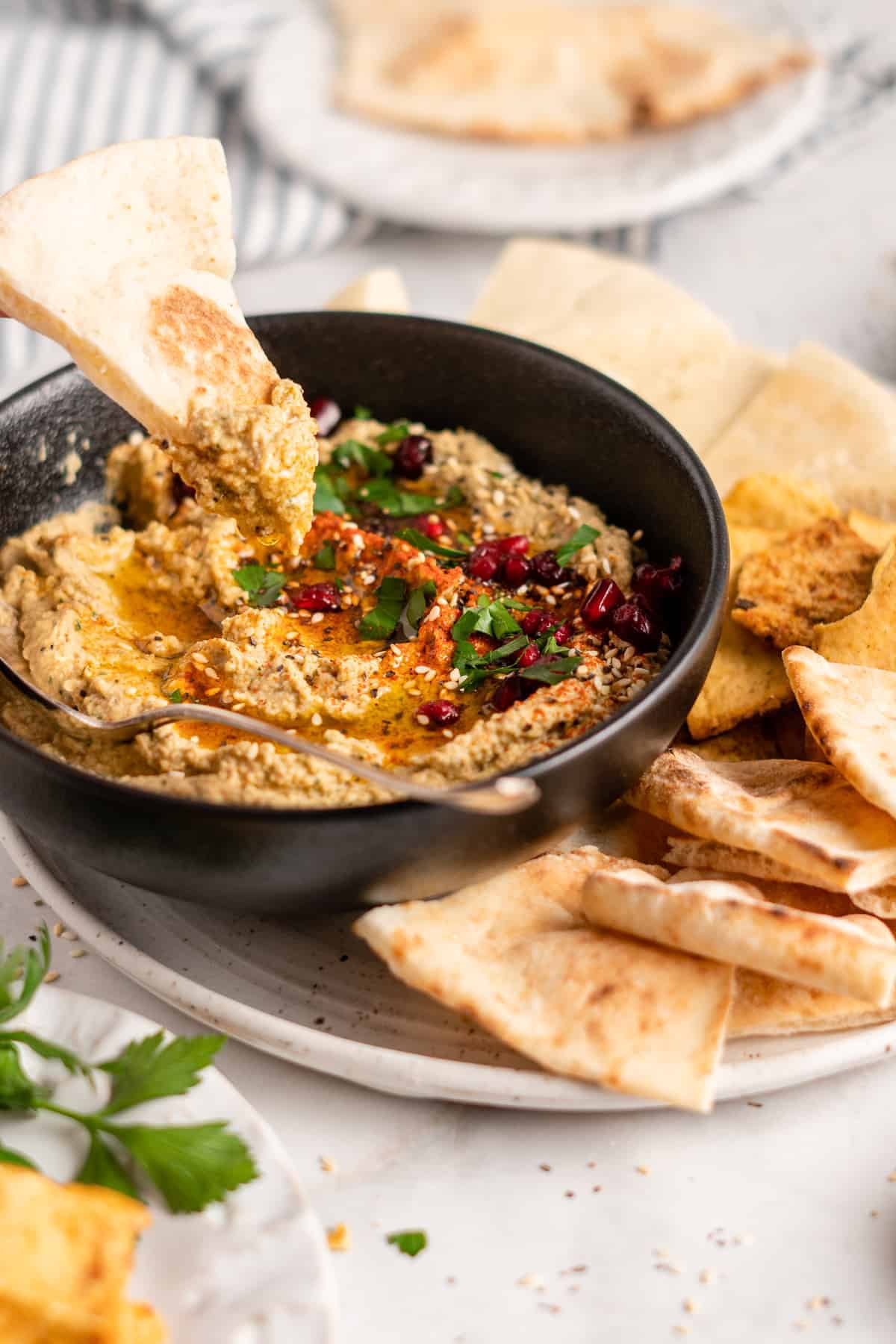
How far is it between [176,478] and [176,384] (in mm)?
876

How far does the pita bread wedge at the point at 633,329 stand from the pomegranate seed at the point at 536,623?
4.72 feet

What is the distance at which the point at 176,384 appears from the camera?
371 centimetres

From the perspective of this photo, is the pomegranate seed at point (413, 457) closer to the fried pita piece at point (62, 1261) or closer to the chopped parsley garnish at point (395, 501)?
the chopped parsley garnish at point (395, 501)

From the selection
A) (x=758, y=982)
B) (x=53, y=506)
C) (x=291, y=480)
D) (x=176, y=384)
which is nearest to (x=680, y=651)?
(x=758, y=982)

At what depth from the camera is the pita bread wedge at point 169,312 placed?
11.7ft

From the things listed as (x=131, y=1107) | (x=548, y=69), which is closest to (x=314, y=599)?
(x=131, y=1107)

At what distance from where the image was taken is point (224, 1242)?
2.86 meters

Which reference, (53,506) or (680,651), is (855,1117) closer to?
(680,651)

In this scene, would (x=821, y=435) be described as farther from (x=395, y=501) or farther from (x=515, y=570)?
(x=395, y=501)

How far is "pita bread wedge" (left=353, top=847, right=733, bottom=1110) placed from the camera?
3051mm

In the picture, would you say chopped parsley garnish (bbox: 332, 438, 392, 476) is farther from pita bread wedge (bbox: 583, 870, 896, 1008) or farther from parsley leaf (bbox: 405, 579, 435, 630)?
pita bread wedge (bbox: 583, 870, 896, 1008)

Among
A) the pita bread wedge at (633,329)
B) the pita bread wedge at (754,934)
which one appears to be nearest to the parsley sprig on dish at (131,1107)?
the pita bread wedge at (754,934)

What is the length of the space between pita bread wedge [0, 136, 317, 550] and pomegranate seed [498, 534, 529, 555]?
0.72m

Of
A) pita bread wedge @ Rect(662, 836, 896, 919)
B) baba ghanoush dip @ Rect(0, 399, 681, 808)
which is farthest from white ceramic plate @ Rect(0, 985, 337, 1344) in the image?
pita bread wedge @ Rect(662, 836, 896, 919)
